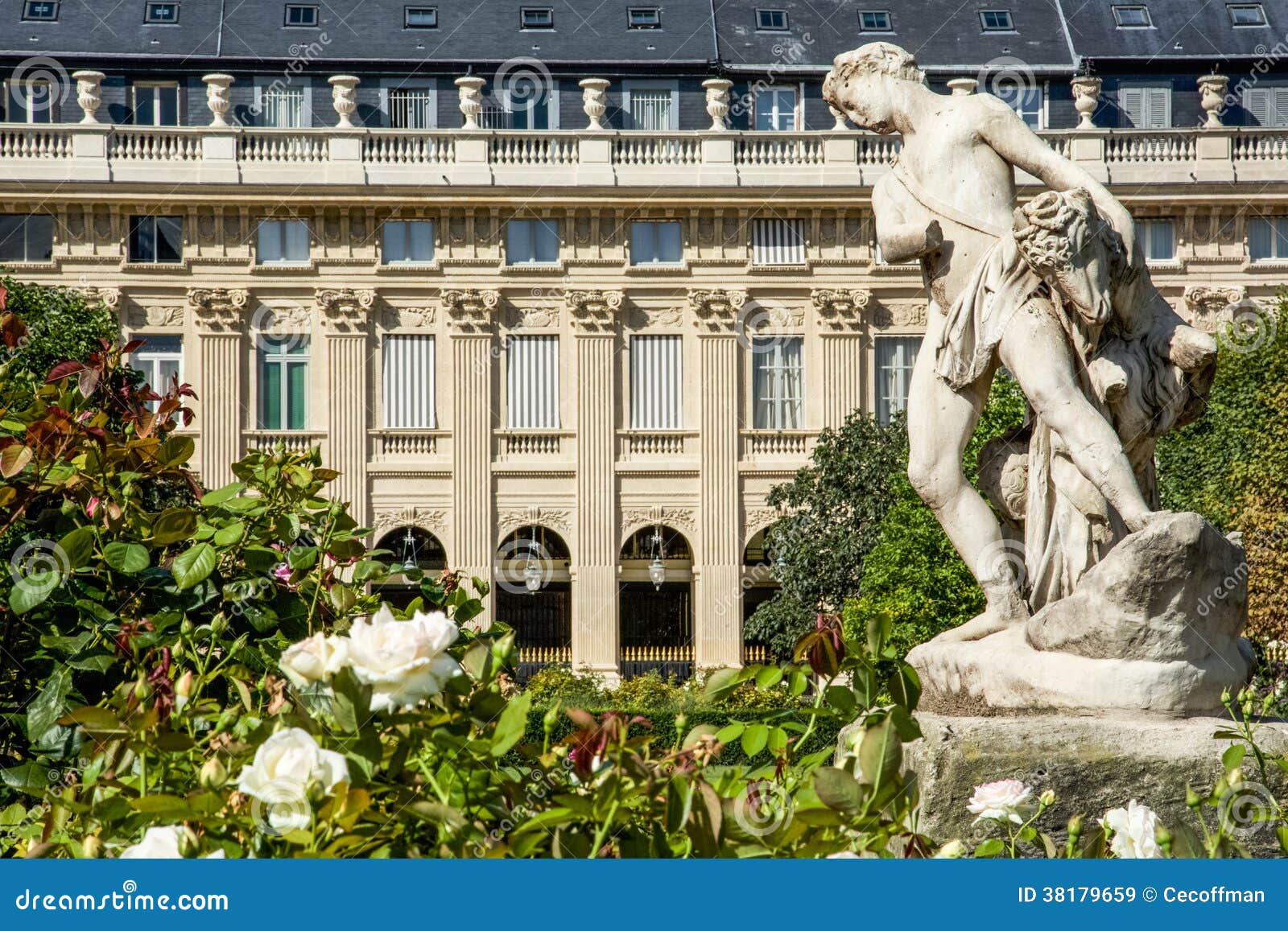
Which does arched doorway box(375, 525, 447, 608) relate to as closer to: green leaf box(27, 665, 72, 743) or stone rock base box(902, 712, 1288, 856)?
stone rock base box(902, 712, 1288, 856)

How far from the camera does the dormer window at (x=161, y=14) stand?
36.7m

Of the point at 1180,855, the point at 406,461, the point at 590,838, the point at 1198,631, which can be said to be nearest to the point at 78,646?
the point at 590,838

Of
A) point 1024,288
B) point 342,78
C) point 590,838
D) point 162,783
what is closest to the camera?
point 590,838

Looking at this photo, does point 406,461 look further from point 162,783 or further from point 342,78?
point 162,783

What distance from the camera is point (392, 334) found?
35.6m

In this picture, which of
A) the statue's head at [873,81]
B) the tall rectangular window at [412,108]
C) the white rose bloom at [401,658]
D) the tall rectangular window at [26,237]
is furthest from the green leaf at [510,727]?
the tall rectangular window at [412,108]

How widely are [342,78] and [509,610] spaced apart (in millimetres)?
10876

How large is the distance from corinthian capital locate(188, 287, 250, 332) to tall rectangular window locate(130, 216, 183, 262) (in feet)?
2.77

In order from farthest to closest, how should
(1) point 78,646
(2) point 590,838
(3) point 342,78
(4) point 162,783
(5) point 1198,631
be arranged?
(3) point 342,78 < (5) point 1198,631 < (1) point 78,646 < (4) point 162,783 < (2) point 590,838

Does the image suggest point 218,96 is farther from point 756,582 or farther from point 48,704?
point 48,704

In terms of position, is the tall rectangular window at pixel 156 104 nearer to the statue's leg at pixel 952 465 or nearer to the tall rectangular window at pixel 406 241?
the tall rectangular window at pixel 406 241

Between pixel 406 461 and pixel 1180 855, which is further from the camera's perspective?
pixel 406 461

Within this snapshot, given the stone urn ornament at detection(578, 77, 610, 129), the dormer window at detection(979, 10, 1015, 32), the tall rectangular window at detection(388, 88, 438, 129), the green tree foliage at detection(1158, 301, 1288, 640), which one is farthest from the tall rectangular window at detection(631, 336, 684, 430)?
the green tree foliage at detection(1158, 301, 1288, 640)

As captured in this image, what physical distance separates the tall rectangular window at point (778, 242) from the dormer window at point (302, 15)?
32.5 feet
